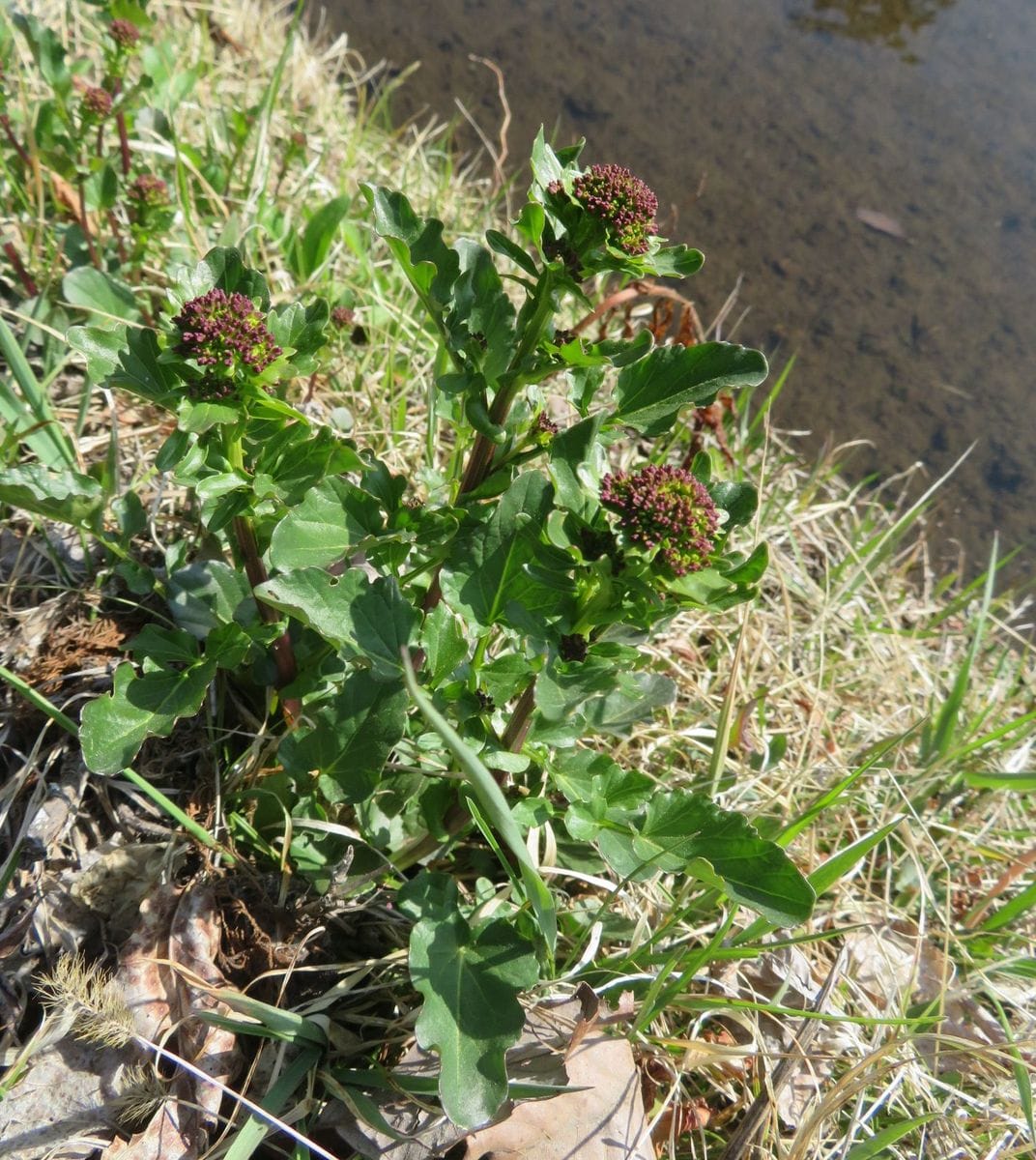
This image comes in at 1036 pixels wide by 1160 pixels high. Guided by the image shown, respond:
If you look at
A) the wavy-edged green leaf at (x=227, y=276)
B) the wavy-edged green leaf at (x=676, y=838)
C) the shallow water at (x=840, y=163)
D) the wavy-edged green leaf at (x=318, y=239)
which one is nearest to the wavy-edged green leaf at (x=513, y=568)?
the wavy-edged green leaf at (x=676, y=838)

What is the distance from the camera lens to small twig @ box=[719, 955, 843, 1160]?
1.87 metres

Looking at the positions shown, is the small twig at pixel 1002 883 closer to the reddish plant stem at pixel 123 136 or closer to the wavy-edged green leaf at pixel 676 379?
the wavy-edged green leaf at pixel 676 379

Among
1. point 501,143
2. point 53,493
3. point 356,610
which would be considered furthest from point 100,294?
point 501,143

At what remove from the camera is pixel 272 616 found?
76.9 inches

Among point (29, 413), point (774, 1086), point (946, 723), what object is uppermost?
point (946, 723)

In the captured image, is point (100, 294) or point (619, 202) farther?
point (100, 294)

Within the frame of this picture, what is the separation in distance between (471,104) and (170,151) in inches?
97.7

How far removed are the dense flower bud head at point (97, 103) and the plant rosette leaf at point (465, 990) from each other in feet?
7.40

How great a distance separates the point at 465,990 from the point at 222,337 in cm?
117

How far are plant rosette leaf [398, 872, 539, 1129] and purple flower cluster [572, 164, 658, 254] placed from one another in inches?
46.6

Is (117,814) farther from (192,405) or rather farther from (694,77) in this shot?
(694,77)

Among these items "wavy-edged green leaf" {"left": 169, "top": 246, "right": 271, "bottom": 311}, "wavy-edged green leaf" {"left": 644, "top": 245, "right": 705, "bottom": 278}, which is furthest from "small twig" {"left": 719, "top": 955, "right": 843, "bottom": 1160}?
"wavy-edged green leaf" {"left": 169, "top": 246, "right": 271, "bottom": 311}

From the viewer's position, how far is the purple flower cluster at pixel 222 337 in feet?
5.04

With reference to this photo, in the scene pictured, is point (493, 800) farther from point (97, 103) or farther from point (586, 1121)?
point (97, 103)
